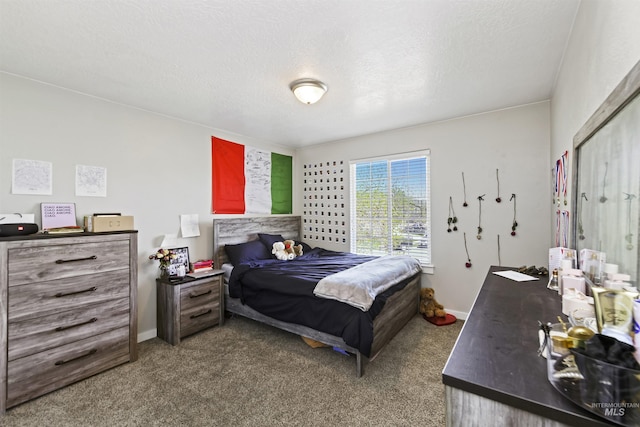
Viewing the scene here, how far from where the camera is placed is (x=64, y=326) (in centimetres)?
211

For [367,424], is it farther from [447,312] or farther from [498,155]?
[498,155]

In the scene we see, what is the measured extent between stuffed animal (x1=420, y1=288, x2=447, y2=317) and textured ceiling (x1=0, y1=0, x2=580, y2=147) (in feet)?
7.25

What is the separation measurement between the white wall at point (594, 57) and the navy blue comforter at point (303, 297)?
1700 mm

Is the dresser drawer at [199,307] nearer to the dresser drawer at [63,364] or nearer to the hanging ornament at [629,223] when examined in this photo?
the dresser drawer at [63,364]

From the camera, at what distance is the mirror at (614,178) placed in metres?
0.89

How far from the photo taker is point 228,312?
11.3 ft

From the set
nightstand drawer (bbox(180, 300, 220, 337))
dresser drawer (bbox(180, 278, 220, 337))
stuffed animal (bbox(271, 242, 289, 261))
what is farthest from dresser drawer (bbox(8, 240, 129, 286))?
stuffed animal (bbox(271, 242, 289, 261))

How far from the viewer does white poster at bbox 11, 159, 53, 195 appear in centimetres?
222

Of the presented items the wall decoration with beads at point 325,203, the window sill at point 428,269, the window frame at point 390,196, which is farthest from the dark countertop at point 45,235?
the window sill at point 428,269

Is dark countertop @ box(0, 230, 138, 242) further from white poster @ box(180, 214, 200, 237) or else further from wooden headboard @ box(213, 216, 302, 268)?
wooden headboard @ box(213, 216, 302, 268)

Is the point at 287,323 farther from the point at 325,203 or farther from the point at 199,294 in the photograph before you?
the point at 325,203

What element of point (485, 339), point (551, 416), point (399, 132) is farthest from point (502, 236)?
point (551, 416)

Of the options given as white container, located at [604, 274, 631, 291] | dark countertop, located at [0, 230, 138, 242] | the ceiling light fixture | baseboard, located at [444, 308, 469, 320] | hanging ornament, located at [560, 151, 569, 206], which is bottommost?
baseboard, located at [444, 308, 469, 320]

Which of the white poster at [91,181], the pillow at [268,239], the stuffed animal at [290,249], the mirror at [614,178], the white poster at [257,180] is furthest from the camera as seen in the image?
the white poster at [257,180]
